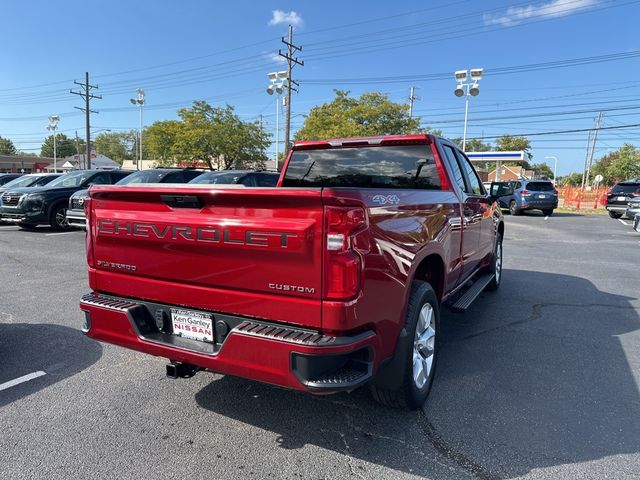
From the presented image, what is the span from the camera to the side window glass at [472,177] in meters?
4.97

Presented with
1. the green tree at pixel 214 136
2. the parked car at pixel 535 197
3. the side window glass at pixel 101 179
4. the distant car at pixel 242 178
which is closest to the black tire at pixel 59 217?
the side window glass at pixel 101 179

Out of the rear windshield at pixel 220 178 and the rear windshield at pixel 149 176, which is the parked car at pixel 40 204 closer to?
the rear windshield at pixel 149 176

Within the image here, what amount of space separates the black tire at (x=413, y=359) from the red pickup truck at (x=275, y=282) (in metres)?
0.01

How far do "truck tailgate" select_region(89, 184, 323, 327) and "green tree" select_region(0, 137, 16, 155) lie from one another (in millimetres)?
153951

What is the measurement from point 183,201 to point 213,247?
1.11 feet

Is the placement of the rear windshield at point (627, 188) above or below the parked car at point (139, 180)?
above

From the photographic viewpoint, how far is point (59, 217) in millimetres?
12578

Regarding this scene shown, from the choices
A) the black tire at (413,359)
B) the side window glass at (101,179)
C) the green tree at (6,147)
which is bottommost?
the black tire at (413,359)

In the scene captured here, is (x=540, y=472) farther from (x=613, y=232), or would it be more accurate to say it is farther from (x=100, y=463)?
(x=613, y=232)

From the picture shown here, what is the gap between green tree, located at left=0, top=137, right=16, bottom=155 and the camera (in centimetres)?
12825

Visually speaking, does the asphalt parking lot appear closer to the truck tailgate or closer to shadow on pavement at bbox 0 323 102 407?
shadow on pavement at bbox 0 323 102 407

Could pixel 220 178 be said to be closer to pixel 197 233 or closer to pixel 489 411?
pixel 197 233

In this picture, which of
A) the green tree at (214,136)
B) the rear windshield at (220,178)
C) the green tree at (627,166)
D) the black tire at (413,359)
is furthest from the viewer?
the green tree at (627,166)

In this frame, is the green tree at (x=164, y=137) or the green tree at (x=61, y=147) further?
the green tree at (x=61, y=147)
